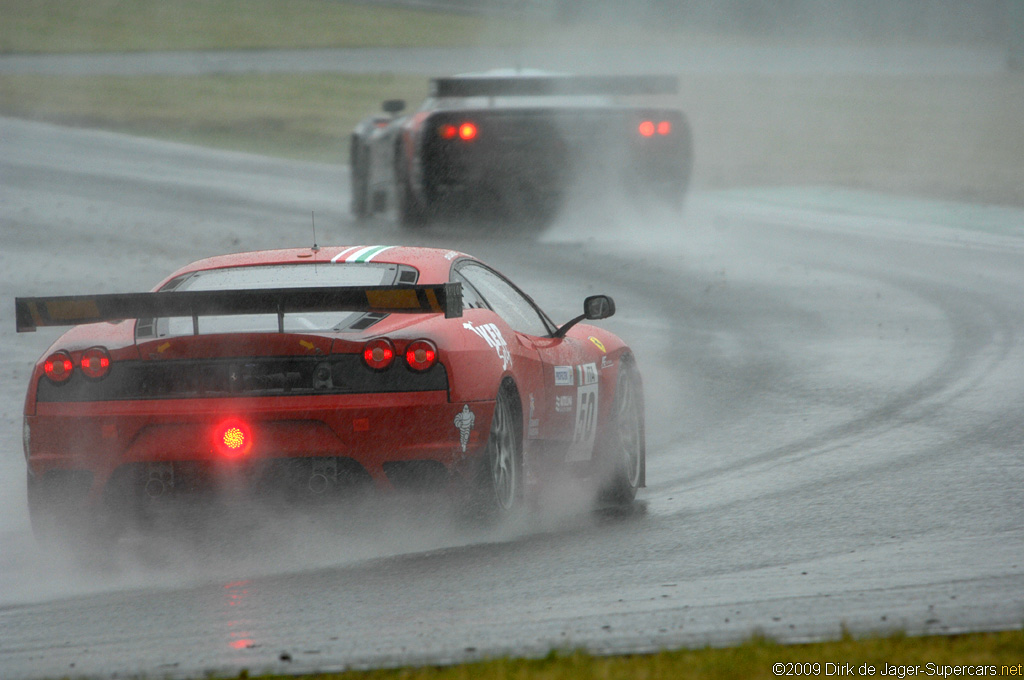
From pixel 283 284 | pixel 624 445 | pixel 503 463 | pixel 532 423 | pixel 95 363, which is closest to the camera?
pixel 95 363

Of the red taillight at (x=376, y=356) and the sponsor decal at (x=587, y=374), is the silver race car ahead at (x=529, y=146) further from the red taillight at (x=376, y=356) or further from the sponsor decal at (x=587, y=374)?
the red taillight at (x=376, y=356)

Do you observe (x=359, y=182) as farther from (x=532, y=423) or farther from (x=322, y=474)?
(x=322, y=474)

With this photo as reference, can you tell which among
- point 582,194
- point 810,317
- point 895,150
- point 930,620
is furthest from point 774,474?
point 895,150

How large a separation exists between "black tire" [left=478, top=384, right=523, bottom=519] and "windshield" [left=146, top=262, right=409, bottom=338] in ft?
1.93

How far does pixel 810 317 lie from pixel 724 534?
251 inches

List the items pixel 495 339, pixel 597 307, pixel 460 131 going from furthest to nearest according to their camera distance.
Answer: pixel 460 131
pixel 597 307
pixel 495 339

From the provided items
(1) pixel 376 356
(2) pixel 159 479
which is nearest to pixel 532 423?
(1) pixel 376 356

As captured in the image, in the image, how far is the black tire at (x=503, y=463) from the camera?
578 cm

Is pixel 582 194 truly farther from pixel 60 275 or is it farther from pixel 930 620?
pixel 930 620

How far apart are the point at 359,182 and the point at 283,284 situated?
10935 mm

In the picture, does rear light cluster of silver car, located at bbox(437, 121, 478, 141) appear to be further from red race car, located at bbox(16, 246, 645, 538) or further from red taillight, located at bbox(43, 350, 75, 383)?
red taillight, located at bbox(43, 350, 75, 383)

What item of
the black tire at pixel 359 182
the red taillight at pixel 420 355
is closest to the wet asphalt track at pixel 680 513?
the red taillight at pixel 420 355

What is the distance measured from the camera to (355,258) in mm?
6496

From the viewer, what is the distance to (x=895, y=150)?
25.8 metres
